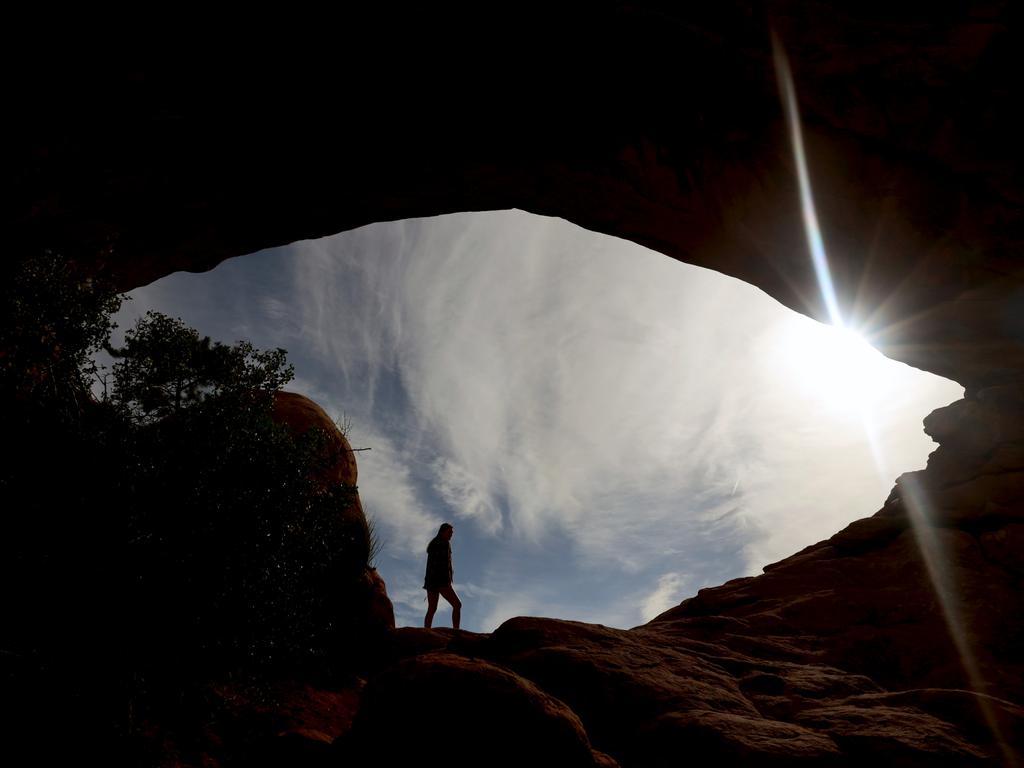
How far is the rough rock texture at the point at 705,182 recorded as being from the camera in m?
11.3

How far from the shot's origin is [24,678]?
21.9ft

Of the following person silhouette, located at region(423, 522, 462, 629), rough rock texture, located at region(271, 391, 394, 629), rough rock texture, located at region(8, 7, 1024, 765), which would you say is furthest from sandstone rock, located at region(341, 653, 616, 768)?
person silhouette, located at region(423, 522, 462, 629)

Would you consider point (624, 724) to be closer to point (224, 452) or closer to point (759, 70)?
point (224, 452)

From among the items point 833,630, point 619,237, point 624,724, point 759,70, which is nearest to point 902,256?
point 759,70

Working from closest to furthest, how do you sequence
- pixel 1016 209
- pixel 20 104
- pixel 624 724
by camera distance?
1. pixel 624 724
2. pixel 20 104
3. pixel 1016 209

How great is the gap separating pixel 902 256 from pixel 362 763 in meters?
17.6

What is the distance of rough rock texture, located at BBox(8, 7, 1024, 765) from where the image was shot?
11.3 m

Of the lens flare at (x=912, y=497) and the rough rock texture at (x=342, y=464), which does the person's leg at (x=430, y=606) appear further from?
the lens flare at (x=912, y=497)

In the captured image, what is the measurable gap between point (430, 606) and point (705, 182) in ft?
49.8

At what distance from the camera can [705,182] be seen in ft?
52.3

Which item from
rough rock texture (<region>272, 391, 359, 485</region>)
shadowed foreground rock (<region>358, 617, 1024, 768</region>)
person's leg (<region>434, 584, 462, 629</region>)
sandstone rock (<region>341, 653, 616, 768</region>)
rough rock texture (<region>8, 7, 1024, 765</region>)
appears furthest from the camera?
person's leg (<region>434, 584, 462, 629</region>)

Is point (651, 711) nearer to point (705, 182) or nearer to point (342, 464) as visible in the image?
point (342, 464)

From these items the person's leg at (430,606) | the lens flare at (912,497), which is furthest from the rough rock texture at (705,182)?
the person's leg at (430,606)

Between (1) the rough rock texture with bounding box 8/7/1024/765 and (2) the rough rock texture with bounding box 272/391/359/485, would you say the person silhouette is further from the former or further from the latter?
(1) the rough rock texture with bounding box 8/7/1024/765
